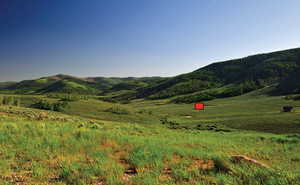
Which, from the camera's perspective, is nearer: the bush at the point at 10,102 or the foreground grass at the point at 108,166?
the foreground grass at the point at 108,166

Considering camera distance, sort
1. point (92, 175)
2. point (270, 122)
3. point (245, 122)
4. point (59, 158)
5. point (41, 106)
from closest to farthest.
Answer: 1. point (92, 175)
2. point (59, 158)
3. point (270, 122)
4. point (245, 122)
5. point (41, 106)

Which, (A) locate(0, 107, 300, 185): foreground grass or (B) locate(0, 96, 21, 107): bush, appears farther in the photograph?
(B) locate(0, 96, 21, 107): bush

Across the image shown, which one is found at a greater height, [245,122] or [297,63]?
[297,63]

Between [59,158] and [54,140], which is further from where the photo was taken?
[54,140]

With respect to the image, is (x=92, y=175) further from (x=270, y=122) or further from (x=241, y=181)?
(x=270, y=122)

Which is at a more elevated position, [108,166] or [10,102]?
[108,166]

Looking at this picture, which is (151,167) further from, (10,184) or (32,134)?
(32,134)

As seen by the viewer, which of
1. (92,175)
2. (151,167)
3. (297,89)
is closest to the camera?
(92,175)

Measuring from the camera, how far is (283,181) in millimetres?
4074

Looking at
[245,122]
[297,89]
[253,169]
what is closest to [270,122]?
[245,122]

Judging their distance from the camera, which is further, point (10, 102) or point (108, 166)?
point (10, 102)

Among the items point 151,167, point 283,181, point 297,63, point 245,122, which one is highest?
point 297,63

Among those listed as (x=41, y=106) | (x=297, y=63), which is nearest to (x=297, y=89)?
(x=297, y=63)

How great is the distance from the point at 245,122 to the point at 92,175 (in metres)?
36.0
